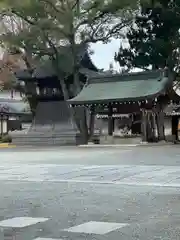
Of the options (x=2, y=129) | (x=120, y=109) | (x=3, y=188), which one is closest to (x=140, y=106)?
(x=120, y=109)

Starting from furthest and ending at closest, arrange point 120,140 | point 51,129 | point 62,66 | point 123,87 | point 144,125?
point 51,129 → point 62,66 → point 120,140 → point 123,87 → point 144,125

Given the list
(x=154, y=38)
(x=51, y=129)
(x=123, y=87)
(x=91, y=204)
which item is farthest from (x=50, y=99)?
(x=91, y=204)

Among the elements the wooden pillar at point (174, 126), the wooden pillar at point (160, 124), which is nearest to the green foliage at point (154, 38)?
the wooden pillar at point (160, 124)

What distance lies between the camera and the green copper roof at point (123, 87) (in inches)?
1415

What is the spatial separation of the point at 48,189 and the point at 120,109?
27388 millimetres

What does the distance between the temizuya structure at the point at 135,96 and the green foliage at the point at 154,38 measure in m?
2.41

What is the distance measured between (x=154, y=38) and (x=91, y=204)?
3198 centimetres

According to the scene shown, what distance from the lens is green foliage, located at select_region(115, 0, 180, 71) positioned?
3903 centimetres

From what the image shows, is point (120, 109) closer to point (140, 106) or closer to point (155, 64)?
point (140, 106)

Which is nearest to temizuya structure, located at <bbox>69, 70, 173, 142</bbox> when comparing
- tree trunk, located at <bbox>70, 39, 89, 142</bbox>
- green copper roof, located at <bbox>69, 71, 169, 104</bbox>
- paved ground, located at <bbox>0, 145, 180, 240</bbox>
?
green copper roof, located at <bbox>69, 71, 169, 104</bbox>

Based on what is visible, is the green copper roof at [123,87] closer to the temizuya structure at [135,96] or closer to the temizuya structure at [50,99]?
the temizuya structure at [135,96]

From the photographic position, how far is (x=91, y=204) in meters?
9.32

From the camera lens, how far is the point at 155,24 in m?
40.8

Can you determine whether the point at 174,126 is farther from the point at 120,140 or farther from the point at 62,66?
the point at 62,66
